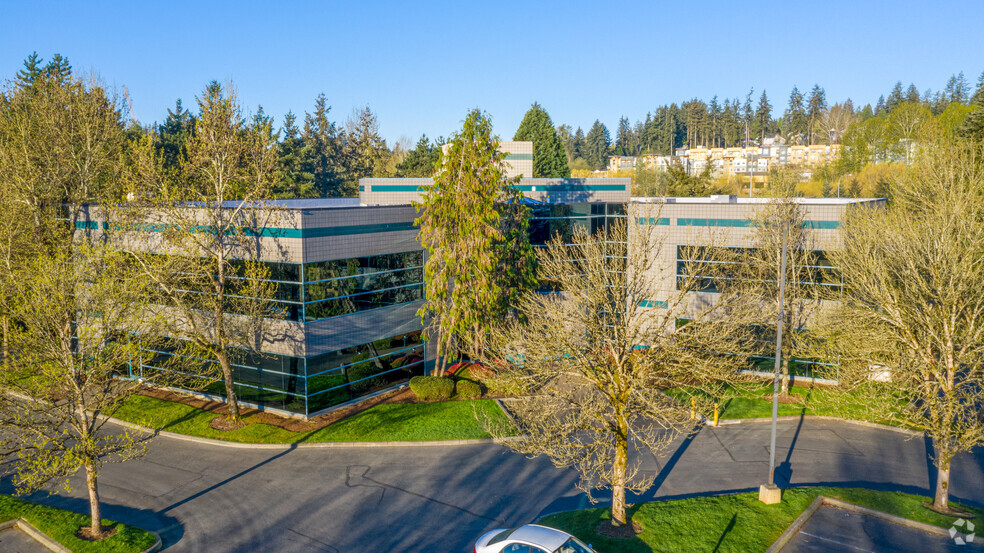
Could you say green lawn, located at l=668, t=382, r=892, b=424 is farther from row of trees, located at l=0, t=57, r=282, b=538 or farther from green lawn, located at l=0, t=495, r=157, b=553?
green lawn, located at l=0, t=495, r=157, b=553

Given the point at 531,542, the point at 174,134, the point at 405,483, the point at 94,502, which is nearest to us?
the point at 531,542

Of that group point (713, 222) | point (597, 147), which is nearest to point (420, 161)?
point (713, 222)

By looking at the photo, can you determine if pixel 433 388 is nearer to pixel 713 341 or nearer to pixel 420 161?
pixel 713 341

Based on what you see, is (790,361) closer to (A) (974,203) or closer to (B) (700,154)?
(A) (974,203)

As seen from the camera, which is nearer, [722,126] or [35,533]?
[35,533]

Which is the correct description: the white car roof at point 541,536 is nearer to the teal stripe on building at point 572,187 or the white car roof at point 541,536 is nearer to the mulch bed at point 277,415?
the mulch bed at point 277,415

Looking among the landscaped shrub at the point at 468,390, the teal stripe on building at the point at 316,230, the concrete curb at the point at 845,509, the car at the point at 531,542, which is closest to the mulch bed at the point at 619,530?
the car at the point at 531,542

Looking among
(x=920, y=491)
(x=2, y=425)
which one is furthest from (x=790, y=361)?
(x=2, y=425)
